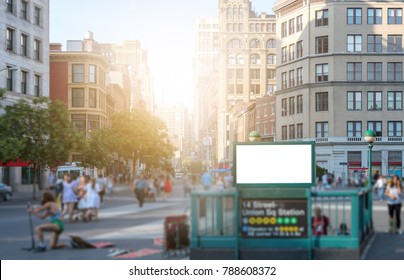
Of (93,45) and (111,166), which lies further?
(93,45)

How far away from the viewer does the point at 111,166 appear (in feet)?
26.2

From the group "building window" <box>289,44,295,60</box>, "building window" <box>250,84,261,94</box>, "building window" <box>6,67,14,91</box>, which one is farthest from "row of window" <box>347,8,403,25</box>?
"building window" <box>6,67,14,91</box>

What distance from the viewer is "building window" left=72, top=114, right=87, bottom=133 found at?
7.62 meters

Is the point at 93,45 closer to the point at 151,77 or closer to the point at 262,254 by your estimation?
the point at 151,77

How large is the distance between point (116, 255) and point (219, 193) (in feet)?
4.64

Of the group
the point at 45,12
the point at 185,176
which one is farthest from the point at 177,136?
the point at 45,12

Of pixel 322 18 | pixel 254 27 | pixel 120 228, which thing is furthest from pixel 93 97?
pixel 322 18

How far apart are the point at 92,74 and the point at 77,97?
0.34m

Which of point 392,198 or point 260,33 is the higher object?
point 260,33

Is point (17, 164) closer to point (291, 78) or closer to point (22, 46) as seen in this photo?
point (22, 46)

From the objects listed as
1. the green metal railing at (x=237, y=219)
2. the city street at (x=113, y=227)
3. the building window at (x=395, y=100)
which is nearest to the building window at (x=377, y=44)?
the building window at (x=395, y=100)

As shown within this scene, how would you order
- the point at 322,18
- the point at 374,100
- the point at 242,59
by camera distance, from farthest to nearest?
the point at 322,18
the point at 242,59
the point at 374,100

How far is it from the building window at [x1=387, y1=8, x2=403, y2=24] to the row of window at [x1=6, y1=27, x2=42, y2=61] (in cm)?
403

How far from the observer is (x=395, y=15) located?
8.05 m
